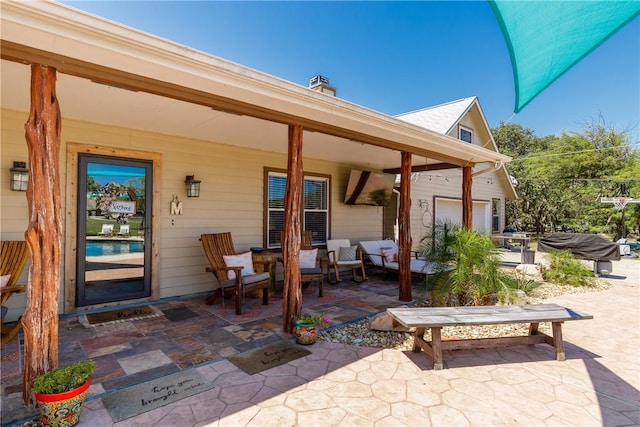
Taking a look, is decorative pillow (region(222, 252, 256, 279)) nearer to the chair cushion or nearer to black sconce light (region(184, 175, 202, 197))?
the chair cushion

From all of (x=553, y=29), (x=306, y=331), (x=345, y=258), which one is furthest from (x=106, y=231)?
(x=553, y=29)

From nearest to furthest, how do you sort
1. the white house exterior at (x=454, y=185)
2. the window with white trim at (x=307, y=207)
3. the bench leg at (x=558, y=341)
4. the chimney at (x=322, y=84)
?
1. the bench leg at (x=558, y=341)
2. the window with white trim at (x=307, y=207)
3. the chimney at (x=322, y=84)
4. the white house exterior at (x=454, y=185)

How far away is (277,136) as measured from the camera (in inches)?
209

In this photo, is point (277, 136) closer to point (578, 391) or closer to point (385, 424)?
point (385, 424)

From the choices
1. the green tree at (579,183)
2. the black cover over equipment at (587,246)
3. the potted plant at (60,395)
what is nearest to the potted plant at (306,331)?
the potted plant at (60,395)

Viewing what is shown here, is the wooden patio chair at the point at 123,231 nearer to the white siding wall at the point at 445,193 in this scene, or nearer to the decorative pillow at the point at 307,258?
the decorative pillow at the point at 307,258

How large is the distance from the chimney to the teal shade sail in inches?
228

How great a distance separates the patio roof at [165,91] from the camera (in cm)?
216

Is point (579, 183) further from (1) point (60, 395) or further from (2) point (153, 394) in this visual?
(1) point (60, 395)

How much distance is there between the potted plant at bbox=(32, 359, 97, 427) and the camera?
6.75ft

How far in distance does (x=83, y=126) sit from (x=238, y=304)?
10.4 ft

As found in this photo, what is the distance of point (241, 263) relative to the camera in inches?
205

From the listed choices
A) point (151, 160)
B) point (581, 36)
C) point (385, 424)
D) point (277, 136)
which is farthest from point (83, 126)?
point (581, 36)

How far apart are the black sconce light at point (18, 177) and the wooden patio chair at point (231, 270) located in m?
2.21
